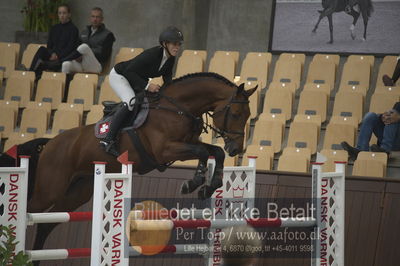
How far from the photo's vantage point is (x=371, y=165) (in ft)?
29.6

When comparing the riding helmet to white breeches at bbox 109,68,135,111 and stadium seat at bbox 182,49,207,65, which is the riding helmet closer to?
white breeches at bbox 109,68,135,111

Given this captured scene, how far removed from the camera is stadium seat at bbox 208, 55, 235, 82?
470 inches

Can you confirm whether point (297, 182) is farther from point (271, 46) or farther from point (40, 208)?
point (271, 46)

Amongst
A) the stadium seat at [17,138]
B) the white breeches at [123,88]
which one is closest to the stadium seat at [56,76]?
the stadium seat at [17,138]

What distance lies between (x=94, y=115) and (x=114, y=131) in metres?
3.76

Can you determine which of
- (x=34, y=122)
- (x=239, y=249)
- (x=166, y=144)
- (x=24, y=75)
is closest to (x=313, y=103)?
(x=34, y=122)

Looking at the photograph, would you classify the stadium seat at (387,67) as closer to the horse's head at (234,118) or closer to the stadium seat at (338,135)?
the stadium seat at (338,135)

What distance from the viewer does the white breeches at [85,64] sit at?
1259 cm

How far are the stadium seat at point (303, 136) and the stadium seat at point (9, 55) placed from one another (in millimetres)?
5262

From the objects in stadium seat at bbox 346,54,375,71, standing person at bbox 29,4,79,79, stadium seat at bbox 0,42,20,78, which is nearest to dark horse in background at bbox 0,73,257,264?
stadium seat at bbox 346,54,375,71

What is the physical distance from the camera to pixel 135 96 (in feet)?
24.3

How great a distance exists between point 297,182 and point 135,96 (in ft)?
6.05

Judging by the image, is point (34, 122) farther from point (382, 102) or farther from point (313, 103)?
point (382, 102)

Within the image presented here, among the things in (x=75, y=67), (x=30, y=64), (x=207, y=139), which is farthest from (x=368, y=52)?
(x=30, y=64)
